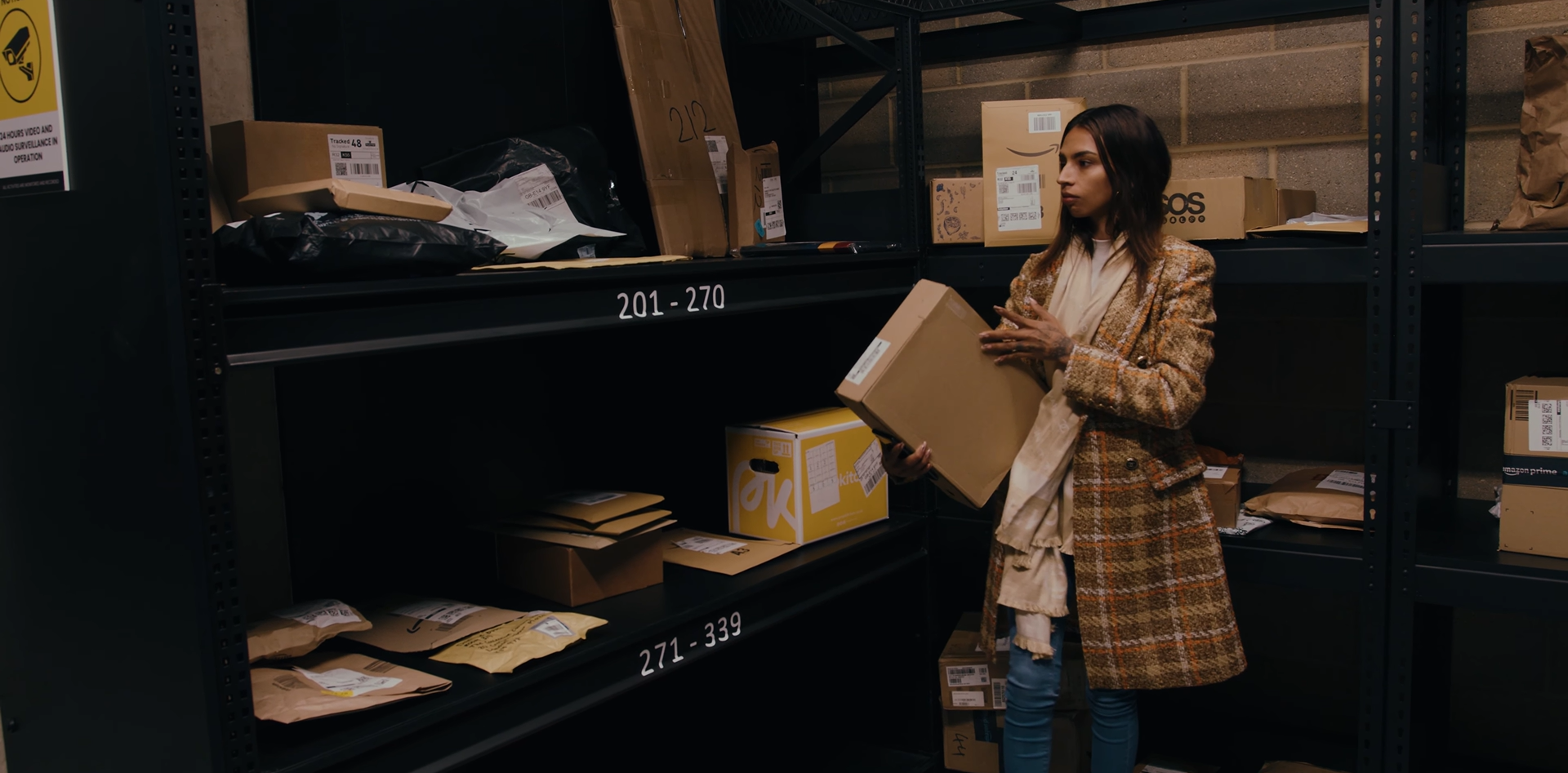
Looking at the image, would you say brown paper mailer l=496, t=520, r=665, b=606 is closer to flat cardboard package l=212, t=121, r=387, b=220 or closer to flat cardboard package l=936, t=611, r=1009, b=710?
flat cardboard package l=212, t=121, r=387, b=220

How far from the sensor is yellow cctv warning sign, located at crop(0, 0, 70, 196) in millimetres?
1438

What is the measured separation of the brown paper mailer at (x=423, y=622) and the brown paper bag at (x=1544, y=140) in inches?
76.4

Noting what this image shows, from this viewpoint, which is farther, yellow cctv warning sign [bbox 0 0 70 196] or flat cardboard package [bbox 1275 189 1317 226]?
flat cardboard package [bbox 1275 189 1317 226]

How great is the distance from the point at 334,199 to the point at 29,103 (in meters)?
0.40

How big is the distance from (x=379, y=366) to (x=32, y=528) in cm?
61

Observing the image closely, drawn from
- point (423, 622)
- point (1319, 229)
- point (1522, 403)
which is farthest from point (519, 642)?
point (1522, 403)

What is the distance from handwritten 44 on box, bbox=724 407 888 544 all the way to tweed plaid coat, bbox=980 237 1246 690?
53cm

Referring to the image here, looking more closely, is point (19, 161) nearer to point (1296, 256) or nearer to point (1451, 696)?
point (1296, 256)

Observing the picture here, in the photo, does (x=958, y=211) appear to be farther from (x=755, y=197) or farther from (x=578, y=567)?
(x=578, y=567)

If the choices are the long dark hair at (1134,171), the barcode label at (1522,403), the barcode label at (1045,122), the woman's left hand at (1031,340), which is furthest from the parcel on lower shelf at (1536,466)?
the barcode label at (1045,122)

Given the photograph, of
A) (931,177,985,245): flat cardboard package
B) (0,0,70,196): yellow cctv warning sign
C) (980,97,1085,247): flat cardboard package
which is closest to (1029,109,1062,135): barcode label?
(980,97,1085,247): flat cardboard package

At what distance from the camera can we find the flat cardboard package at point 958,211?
8.51 ft

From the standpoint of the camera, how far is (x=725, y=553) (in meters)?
2.32

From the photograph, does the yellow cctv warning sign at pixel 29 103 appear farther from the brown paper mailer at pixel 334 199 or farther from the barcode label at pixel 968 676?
the barcode label at pixel 968 676
